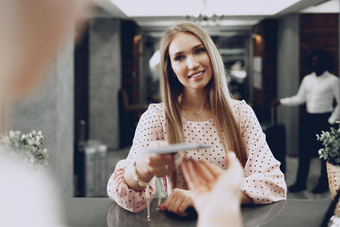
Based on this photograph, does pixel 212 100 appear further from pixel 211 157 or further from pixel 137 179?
pixel 137 179

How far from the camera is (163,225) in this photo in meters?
1.26

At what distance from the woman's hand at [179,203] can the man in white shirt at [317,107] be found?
4051 mm

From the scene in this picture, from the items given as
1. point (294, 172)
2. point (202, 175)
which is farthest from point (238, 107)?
point (294, 172)

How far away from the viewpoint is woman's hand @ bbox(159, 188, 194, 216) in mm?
1342

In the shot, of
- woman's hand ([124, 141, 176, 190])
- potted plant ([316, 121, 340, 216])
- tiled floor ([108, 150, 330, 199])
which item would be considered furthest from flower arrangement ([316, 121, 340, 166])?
tiled floor ([108, 150, 330, 199])

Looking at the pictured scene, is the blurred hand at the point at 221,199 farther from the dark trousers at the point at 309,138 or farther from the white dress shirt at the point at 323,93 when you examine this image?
the white dress shirt at the point at 323,93

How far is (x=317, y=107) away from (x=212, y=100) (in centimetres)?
399

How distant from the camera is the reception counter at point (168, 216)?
1.30 metres

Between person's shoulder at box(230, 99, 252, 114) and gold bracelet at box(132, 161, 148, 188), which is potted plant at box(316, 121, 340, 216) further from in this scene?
gold bracelet at box(132, 161, 148, 188)

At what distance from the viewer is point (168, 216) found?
1.35m

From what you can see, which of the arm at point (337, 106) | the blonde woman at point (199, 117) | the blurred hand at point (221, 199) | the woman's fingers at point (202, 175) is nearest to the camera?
the blurred hand at point (221, 199)

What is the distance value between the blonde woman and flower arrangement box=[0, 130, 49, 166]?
320 millimetres

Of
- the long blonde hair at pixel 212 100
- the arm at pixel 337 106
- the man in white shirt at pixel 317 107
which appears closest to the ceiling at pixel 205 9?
the man in white shirt at pixel 317 107

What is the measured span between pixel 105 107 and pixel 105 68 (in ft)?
2.89
